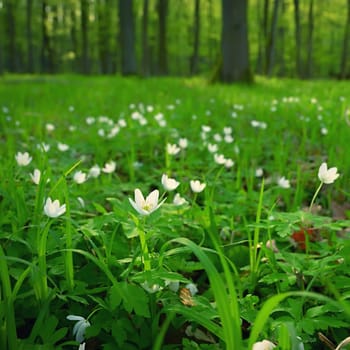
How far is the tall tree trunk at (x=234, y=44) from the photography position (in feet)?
33.1

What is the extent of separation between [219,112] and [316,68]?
39214 mm

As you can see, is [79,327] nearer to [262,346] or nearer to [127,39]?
[262,346]

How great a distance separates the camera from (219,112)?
5105mm

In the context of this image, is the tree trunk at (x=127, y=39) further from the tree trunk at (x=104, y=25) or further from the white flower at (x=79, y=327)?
the white flower at (x=79, y=327)

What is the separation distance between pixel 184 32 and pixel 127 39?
53.0ft

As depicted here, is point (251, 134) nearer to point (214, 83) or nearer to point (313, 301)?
point (313, 301)

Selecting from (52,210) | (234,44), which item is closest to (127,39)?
(234,44)

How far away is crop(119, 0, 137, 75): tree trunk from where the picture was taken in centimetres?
1561

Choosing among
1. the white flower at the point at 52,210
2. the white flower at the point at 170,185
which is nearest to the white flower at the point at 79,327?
the white flower at the point at 52,210

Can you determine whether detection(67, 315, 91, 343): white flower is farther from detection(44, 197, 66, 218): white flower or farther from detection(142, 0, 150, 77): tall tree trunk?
detection(142, 0, 150, 77): tall tree trunk

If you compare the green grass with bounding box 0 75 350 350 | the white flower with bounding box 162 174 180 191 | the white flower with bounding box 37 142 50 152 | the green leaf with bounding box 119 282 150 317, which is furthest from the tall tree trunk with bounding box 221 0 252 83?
the green leaf with bounding box 119 282 150 317

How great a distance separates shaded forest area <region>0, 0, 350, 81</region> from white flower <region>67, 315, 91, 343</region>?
31.5ft

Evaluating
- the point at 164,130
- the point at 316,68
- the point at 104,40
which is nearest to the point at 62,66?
the point at 104,40

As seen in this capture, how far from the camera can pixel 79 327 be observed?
1091 millimetres
